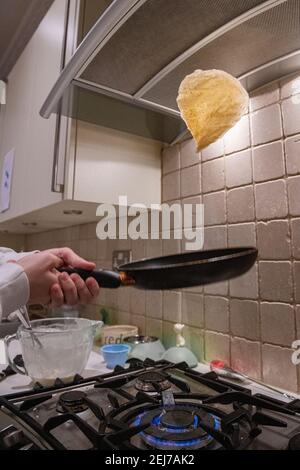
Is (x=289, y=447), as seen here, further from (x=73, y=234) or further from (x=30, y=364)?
(x=73, y=234)

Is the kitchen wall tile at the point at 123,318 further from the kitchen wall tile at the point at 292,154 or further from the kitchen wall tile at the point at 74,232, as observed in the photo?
the kitchen wall tile at the point at 292,154

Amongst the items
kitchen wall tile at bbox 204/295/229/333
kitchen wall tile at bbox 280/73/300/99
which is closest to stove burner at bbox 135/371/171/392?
kitchen wall tile at bbox 204/295/229/333

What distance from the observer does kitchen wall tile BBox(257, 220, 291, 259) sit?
0.69 meters

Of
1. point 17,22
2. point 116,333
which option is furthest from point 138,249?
point 17,22

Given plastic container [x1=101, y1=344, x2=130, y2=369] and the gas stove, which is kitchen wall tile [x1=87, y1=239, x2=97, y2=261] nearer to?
plastic container [x1=101, y1=344, x2=130, y2=369]

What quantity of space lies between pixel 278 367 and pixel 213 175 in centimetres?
49

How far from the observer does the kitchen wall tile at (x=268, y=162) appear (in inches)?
27.9

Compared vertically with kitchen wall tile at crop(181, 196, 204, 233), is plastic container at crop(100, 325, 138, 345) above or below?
below

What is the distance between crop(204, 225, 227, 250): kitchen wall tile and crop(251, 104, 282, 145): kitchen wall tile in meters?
0.23

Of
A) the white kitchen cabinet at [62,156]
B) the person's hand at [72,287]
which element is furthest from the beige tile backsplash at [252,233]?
the person's hand at [72,287]

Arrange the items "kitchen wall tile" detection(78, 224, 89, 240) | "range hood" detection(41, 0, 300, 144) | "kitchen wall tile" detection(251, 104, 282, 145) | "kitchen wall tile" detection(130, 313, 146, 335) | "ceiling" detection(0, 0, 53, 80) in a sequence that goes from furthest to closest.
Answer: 1. "kitchen wall tile" detection(78, 224, 89, 240)
2. "ceiling" detection(0, 0, 53, 80)
3. "kitchen wall tile" detection(130, 313, 146, 335)
4. "kitchen wall tile" detection(251, 104, 282, 145)
5. "range hood" detection(41, 0, 300, 144)

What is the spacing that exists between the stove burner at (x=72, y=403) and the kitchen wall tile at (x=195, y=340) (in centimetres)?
39
